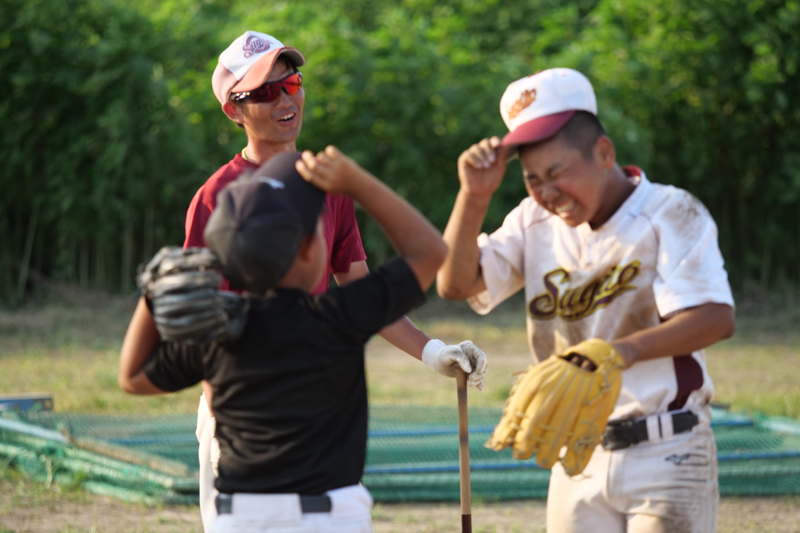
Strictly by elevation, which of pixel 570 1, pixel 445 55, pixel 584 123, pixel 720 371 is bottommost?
pixel 720 371

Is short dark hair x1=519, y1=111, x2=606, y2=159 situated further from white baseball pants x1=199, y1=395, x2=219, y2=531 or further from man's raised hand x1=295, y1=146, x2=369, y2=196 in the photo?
white baseball pants x1=199, y1=395, x2=219, y2=531

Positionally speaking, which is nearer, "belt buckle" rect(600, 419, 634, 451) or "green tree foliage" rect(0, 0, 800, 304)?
"belt buckle" rect(600, 419, 634, 451)

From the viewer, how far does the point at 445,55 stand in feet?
35.2

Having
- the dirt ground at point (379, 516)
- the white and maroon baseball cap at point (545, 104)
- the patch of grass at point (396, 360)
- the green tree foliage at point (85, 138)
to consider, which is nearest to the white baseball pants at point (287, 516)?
the white and maroon baseball cap at point (545, 104)

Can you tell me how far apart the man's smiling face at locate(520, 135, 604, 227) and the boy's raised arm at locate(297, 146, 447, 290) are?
10.0 inches

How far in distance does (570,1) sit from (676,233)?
47.9 feet

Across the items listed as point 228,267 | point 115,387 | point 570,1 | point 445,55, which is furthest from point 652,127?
point 228,267

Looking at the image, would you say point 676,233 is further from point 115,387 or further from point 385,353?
point 385,353

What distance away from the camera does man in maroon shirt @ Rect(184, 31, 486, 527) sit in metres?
2.46

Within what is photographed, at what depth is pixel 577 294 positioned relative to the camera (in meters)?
2.07

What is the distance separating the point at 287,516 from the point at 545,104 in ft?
3.16

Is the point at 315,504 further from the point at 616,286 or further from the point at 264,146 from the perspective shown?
the point at 264,146

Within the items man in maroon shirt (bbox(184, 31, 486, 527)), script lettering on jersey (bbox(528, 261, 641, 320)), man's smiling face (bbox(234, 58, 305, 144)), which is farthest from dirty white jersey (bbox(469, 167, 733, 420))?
man's smiling face (bbox(234, 58, 305, 144))

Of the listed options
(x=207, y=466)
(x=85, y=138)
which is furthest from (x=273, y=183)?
(x=85, y=138)
